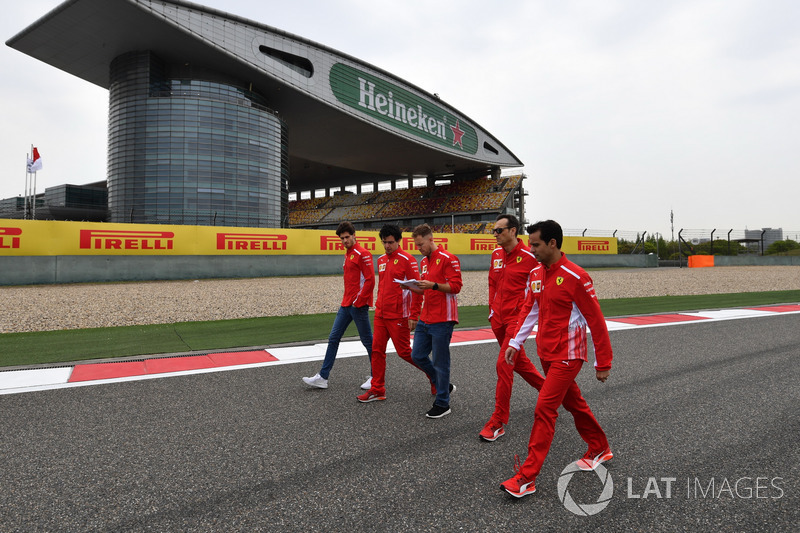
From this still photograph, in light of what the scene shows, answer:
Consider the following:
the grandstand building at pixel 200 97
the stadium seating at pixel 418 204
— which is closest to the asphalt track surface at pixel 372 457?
the grandstand building at pixel 200 97

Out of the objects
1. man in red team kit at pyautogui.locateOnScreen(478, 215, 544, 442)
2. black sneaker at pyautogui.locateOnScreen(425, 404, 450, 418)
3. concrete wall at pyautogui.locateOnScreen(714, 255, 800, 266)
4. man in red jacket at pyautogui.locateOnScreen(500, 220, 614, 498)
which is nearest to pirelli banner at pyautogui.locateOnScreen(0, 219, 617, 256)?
black sneaker at pyautogui.locateOnScreen(425, 404, 450, 418)

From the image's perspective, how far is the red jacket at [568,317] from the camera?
273 centimetres

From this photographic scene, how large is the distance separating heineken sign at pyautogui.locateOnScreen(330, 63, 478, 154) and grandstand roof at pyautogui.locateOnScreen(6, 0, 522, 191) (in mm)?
89

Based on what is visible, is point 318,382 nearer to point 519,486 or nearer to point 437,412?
point 437,412

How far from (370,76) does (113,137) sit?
21.1 meters

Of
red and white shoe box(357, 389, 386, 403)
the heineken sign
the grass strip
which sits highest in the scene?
the heineken sign

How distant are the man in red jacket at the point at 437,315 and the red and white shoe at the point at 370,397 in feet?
1.61

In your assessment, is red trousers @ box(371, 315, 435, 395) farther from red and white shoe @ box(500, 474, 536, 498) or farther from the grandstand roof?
the grandstand roof

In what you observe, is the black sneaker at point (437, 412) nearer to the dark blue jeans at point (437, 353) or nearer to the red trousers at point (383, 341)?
the dark blue jeans at point (437, 353)

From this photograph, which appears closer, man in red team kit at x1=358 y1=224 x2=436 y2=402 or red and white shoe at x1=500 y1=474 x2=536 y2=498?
red and white shoe at x1=500 y1=474 x2=536 y2=498

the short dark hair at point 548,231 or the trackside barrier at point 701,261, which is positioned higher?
the short dark hair at point 548,231

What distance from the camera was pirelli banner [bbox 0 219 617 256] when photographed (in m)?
14.6

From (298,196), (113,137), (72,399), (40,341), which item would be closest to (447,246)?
(40,341)

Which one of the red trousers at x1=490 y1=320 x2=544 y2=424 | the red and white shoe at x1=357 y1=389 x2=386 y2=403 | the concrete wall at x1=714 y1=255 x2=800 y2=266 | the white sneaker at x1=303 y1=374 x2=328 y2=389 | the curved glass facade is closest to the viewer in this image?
the red trousers at x1=490 y1=320 x2=544 y2=424
